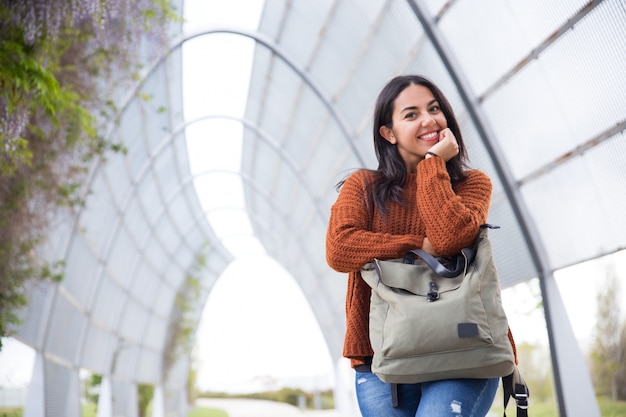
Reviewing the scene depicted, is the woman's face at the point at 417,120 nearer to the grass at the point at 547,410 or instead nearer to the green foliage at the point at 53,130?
the green foliage at the point at 53,130

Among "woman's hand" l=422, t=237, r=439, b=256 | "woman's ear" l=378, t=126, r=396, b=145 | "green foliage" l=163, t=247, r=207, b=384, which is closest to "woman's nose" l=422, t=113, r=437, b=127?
"woman's ear" l=378, t=126, r=396, b=145

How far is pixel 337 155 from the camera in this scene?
1306 centimetres

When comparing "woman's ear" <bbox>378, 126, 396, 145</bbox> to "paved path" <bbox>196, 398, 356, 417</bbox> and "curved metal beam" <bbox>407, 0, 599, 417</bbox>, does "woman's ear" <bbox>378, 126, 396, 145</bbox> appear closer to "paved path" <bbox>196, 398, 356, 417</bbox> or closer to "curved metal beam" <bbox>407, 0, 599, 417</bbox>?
"curved metal beam" <bbox>407, 0, 599, 417</bbox>

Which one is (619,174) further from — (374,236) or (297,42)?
(297,42)

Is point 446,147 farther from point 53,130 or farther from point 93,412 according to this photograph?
point 93,412

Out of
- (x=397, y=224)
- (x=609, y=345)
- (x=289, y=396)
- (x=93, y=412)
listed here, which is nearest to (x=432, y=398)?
(x=397, y=224)

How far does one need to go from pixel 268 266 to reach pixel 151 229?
1339 cm

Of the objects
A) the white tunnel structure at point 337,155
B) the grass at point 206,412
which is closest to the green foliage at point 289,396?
the grass at point 206,412

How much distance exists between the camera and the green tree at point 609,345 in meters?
7.10

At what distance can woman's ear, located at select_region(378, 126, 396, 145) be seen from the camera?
81.6 inches

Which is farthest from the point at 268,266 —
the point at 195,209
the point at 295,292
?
the point at 195,209

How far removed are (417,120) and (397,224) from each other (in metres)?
0.31

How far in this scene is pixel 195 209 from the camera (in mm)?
25109

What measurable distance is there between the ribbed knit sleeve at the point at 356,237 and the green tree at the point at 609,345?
6112 mm
